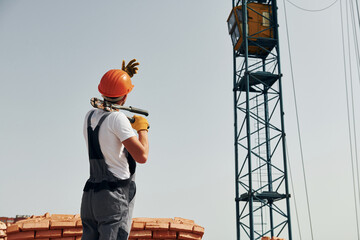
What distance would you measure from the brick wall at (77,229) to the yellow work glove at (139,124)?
2.46m

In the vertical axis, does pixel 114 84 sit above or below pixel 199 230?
above

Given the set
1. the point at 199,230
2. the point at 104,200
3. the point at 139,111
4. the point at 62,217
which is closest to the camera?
the point at 104,200

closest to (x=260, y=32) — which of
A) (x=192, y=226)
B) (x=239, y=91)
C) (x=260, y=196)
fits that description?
(x=239, y=91)

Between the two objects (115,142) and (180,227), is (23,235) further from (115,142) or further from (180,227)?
(115,142)

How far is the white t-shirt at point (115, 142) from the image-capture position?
98.0 inches

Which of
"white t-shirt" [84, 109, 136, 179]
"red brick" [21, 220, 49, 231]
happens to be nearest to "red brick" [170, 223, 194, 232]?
"red brick" [21, 220, 49, 231]

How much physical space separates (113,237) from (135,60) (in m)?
1.28

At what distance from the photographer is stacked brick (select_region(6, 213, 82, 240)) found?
4.83m

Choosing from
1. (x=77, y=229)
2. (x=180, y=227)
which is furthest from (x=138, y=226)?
(x=77, y=229)

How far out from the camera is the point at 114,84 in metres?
2.68

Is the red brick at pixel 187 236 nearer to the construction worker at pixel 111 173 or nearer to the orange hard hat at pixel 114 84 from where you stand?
the construction worker at pixel 111 173

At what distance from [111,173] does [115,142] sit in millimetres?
193

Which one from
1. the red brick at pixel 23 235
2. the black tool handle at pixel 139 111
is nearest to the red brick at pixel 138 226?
the red brick at pixel 23 235

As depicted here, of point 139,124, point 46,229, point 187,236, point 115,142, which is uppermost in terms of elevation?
point 139,124
